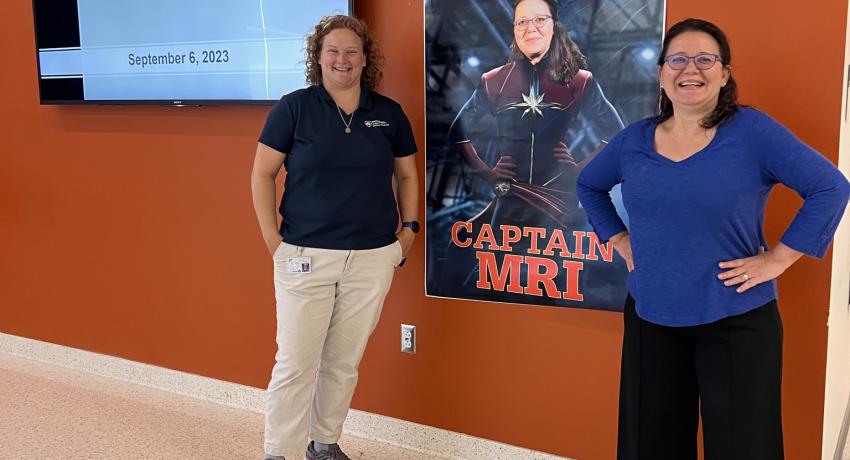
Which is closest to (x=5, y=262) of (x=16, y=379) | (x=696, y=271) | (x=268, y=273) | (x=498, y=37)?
(x=16, y=379)

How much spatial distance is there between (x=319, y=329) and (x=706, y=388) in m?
1.26

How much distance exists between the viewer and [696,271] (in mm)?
1820

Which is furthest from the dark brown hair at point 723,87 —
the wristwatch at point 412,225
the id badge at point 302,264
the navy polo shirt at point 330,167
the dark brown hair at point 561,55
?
the id badge at point 302,264

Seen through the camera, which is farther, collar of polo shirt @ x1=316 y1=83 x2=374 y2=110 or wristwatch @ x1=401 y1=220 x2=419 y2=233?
wristwatch @ x1=401 y1=220 x2=419 y2=233

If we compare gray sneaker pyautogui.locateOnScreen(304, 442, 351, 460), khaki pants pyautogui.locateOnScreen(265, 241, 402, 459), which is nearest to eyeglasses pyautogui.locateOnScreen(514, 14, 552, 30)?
khaki pants pyautogui.locateOnScreen(265, 241, 402, 459)

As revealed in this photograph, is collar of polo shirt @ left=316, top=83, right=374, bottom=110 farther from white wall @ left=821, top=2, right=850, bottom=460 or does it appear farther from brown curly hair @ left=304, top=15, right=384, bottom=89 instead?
white wall @ left=821, top=2, right=850, bottom=460

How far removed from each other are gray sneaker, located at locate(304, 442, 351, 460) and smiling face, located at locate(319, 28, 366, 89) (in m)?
1.28

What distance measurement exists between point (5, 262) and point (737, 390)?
3.66m

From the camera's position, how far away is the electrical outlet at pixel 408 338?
2.99 metres

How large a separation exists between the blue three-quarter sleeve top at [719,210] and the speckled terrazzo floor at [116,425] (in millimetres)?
1450

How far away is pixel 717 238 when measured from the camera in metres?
1.80

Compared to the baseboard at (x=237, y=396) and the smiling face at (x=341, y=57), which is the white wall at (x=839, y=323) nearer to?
the baseboard at (x=237, y=396)

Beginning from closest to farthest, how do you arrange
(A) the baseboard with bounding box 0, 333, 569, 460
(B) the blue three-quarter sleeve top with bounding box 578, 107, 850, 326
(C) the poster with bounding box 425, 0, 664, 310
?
(B) the blue three-quarter sleeve top with bounding box 578, 107, 850, 326, (C) the poster with bounding box 425, 0, 664, 310, (A) the baseboard with bounding box 0, 333, 569, 460

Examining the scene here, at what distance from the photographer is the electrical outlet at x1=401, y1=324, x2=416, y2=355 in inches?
118
